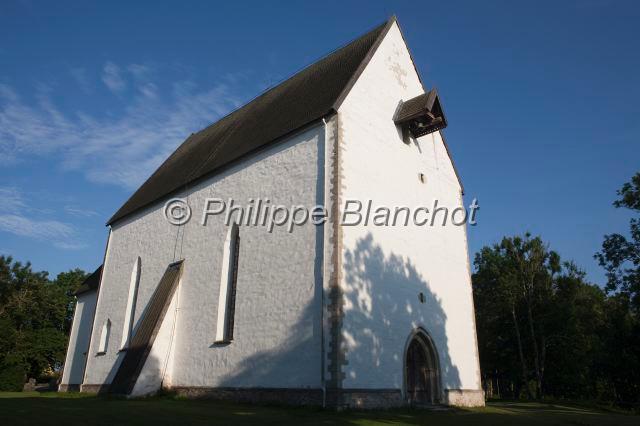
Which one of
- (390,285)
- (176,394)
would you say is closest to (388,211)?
(390,285)

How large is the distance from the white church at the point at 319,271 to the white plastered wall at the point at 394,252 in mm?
67

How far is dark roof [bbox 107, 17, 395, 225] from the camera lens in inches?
674

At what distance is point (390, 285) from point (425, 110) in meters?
7.03

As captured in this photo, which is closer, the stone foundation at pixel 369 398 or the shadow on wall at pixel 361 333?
the stone foundation at pixel 369 398

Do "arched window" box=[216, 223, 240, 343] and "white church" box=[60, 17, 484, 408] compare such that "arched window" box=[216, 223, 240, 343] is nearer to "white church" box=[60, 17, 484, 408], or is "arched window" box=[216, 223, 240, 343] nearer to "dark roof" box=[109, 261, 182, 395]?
"white church" box=[60, 17, 484, 408]

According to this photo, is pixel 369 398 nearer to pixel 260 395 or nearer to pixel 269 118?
pixel 260 395

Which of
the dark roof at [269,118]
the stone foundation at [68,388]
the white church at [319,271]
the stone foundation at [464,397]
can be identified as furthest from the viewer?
the stone foundation at [68,388]

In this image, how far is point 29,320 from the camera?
4369 centimetres

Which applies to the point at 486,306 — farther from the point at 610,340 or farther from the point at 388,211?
the point at 388,211

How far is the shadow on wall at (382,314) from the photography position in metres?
13.4

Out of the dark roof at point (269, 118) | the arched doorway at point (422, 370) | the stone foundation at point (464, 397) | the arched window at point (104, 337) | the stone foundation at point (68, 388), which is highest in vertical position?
the dark roof at point (269, 118)

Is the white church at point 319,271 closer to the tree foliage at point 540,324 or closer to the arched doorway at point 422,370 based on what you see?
the arched doorway at point 422,370

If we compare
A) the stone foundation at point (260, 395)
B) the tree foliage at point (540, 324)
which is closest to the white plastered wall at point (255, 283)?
the stone foundation at point (260, 395)

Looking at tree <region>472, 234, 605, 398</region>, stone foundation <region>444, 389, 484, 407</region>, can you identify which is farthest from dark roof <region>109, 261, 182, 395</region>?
tree <region>472, 234, 605, 398</region>
